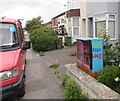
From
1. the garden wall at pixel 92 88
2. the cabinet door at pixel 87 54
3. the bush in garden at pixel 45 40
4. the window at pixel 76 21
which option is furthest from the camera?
the window at pixel 76 21

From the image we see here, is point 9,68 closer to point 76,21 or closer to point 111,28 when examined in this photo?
point 111,28

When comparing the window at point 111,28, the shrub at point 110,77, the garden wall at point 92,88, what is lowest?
the garden wall at point 92,88

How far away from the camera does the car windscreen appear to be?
137 inches

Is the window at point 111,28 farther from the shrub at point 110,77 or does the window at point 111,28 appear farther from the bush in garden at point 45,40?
the bush in garden at point 45,40

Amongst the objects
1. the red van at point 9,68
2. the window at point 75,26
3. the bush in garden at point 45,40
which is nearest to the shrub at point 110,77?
the red van at point 9,68

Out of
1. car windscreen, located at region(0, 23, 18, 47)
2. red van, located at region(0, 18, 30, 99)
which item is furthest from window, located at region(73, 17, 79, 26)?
red van, located at region(0, 18, 30, 99)

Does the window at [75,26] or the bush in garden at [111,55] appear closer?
the bush in garden at [111,55]

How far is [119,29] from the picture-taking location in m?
7.22

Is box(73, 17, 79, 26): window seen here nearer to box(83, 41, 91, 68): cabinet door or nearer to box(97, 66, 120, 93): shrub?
box(83, 41, 91, 68): cabinet door

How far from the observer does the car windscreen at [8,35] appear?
11.4ft

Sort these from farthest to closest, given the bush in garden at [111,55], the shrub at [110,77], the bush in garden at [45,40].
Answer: the bush in garden at [45,40]
the bush in garden at [111,55]
the shrub at [110,77]

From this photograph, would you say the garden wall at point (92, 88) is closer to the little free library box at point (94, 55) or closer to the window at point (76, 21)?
the little free library box at point (94, 55)

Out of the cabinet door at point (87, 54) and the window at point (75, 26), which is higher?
the window at point (75, 26)

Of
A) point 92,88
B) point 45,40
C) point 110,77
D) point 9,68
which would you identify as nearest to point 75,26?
point 45,40
